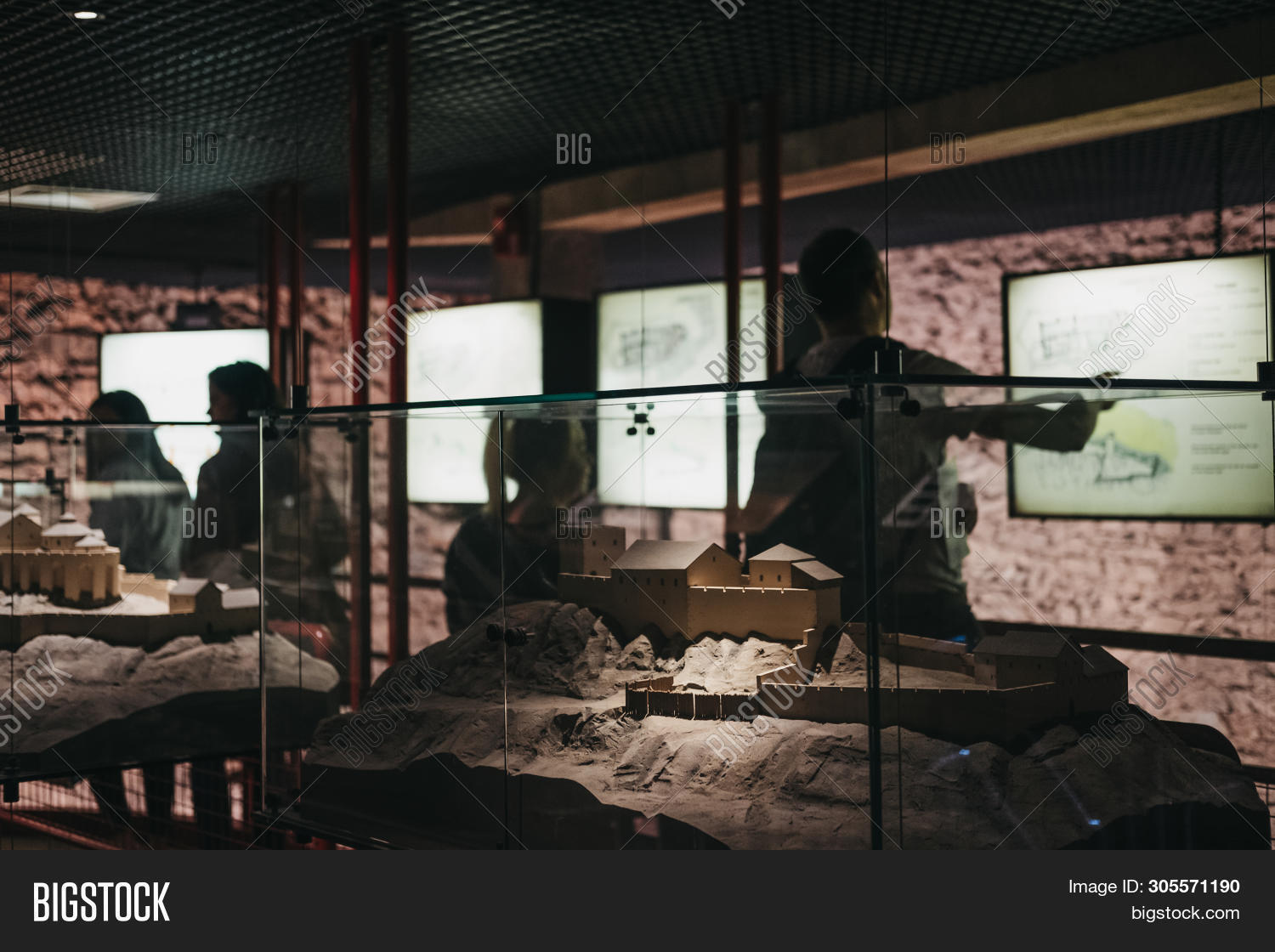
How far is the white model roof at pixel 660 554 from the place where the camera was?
166 centimetres

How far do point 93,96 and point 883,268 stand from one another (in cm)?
210

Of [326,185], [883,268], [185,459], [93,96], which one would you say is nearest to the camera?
[883,268]

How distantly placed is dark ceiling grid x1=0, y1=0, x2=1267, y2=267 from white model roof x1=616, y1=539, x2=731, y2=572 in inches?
59.0

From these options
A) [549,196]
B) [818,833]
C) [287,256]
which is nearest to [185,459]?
[287,256]

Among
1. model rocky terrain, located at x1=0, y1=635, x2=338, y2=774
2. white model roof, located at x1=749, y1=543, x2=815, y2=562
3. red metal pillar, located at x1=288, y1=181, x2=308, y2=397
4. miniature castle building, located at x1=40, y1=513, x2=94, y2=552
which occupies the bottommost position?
model rocky terrain, located at x1=0, y1=635, x2=338, y2=774

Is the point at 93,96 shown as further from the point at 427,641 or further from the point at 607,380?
the point at 427,641

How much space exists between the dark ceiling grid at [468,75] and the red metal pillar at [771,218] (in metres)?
0.06

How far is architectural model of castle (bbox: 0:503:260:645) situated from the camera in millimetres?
2725

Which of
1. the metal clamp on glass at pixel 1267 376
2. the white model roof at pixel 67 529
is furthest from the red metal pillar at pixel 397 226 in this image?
the metal clamp on glass at pixel 1267 376

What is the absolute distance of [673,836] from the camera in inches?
62.7

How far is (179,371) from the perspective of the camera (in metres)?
3.38

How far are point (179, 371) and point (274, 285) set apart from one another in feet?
1.38

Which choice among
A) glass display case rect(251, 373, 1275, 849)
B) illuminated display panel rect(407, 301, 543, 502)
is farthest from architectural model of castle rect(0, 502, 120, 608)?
glass display case rect(251, 373, 1275, 849)

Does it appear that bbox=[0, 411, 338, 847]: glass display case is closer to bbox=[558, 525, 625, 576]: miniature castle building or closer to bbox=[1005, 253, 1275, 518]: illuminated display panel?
bbox=[558, 525, 625, 576]: miniature castle building
